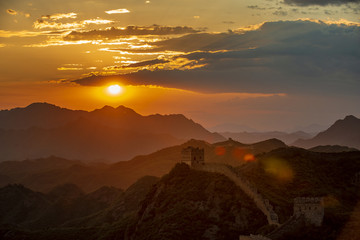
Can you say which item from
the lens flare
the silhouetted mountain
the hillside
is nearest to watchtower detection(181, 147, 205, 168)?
Result: the silhouetted mountain

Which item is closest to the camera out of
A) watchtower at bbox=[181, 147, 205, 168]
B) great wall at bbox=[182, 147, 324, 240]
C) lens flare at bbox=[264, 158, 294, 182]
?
great wall at bbox=[182, 147, 324, 240]

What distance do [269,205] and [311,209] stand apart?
3036 centimetres

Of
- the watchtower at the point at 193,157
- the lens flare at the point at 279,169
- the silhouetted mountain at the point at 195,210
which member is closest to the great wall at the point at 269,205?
the watchtower at the point at 193,157

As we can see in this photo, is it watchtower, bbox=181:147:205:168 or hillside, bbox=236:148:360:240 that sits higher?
watchtower, bbox=181:147:205:168

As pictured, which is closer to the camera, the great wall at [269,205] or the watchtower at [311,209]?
the watchtower at [311,209]

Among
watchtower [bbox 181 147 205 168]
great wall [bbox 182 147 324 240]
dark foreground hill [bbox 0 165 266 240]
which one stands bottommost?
dark foreground hill [bbox 0 165 266 240]

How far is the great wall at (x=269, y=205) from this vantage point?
6009 cm

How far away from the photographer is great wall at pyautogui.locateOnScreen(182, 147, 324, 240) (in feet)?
197

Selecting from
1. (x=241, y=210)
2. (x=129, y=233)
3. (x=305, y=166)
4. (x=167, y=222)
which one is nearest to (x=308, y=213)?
(x=241, y=210)

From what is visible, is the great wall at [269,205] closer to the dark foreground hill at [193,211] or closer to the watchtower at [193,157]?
the watchtower at [193,157]

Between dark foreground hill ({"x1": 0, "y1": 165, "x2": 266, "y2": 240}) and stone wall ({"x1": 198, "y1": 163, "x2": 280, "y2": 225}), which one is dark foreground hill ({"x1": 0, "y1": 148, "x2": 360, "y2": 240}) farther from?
stone wall ({"x1": 198, "y1": 163, "x2": 280, "y2": 225})

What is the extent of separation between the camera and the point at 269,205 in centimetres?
9050

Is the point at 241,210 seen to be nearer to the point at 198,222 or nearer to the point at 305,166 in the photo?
the point at 198,222

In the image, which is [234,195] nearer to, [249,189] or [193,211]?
[249,189]
